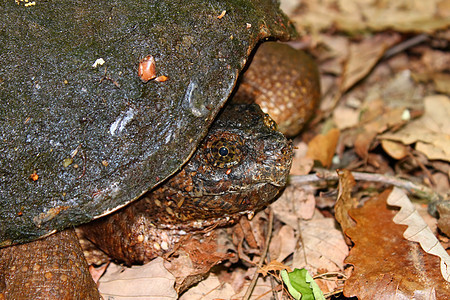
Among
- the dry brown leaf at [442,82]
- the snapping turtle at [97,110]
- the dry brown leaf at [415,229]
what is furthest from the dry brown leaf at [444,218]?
the dry brown leaf at [442,82]

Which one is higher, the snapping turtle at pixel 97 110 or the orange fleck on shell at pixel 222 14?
the orange fleck on shell at pixel 222 14

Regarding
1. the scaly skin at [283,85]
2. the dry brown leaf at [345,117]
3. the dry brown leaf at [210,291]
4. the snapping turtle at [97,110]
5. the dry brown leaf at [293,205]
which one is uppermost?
the snapping turtle at [97,110]

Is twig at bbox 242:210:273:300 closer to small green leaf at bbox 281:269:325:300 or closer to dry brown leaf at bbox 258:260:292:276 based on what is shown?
dry brown leaf at bbox 258:260:292:276

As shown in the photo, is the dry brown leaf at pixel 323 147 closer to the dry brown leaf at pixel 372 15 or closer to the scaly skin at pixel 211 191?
the scaly skin at pixel 211 191

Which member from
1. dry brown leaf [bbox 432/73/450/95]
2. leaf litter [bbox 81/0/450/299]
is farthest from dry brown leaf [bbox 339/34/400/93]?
dry brown leaf [bbox 432/73/450/95]

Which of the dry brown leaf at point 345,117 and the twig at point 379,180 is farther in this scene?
the dry brown leaf at point 345,117

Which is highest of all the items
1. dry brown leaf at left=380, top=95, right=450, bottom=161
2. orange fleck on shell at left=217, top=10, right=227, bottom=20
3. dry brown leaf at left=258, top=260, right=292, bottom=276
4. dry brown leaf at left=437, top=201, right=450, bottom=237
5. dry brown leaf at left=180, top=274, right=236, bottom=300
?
orange fleck on shell at left=217, top=10, right=227, bottom=20
